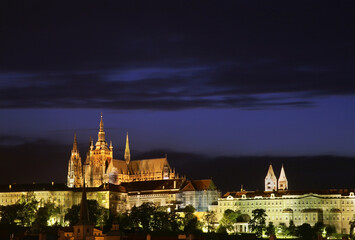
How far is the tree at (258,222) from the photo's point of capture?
14080cm

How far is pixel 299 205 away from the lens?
155 m

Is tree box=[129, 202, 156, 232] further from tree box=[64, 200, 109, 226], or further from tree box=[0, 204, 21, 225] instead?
tree box=[0, 204, 21, 225]

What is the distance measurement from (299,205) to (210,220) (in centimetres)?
1683

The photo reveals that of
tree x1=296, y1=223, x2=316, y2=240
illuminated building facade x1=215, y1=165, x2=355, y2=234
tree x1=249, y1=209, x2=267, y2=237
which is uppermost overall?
illuminated building facade x1=215, y1=165, x2=355, y2=234

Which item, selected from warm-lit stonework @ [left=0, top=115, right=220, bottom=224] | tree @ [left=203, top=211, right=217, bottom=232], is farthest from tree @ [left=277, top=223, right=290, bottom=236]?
warm-lit stonework @ [left=0, top=115, right=220, bottom=224]

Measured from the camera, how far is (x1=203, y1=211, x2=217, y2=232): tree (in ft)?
487

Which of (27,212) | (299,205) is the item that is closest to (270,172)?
(299,205)

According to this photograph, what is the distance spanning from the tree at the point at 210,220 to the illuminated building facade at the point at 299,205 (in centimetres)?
336

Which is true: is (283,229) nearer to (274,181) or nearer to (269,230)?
(269,230)

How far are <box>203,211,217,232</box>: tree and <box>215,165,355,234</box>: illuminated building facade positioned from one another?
132 inches

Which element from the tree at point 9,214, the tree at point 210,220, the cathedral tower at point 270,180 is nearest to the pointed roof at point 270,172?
the cathedral tower at point 270,180

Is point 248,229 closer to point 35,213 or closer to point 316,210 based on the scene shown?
point 316,210

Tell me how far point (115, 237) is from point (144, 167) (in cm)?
9817

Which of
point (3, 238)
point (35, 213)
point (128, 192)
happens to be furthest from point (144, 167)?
point (3, 238)
